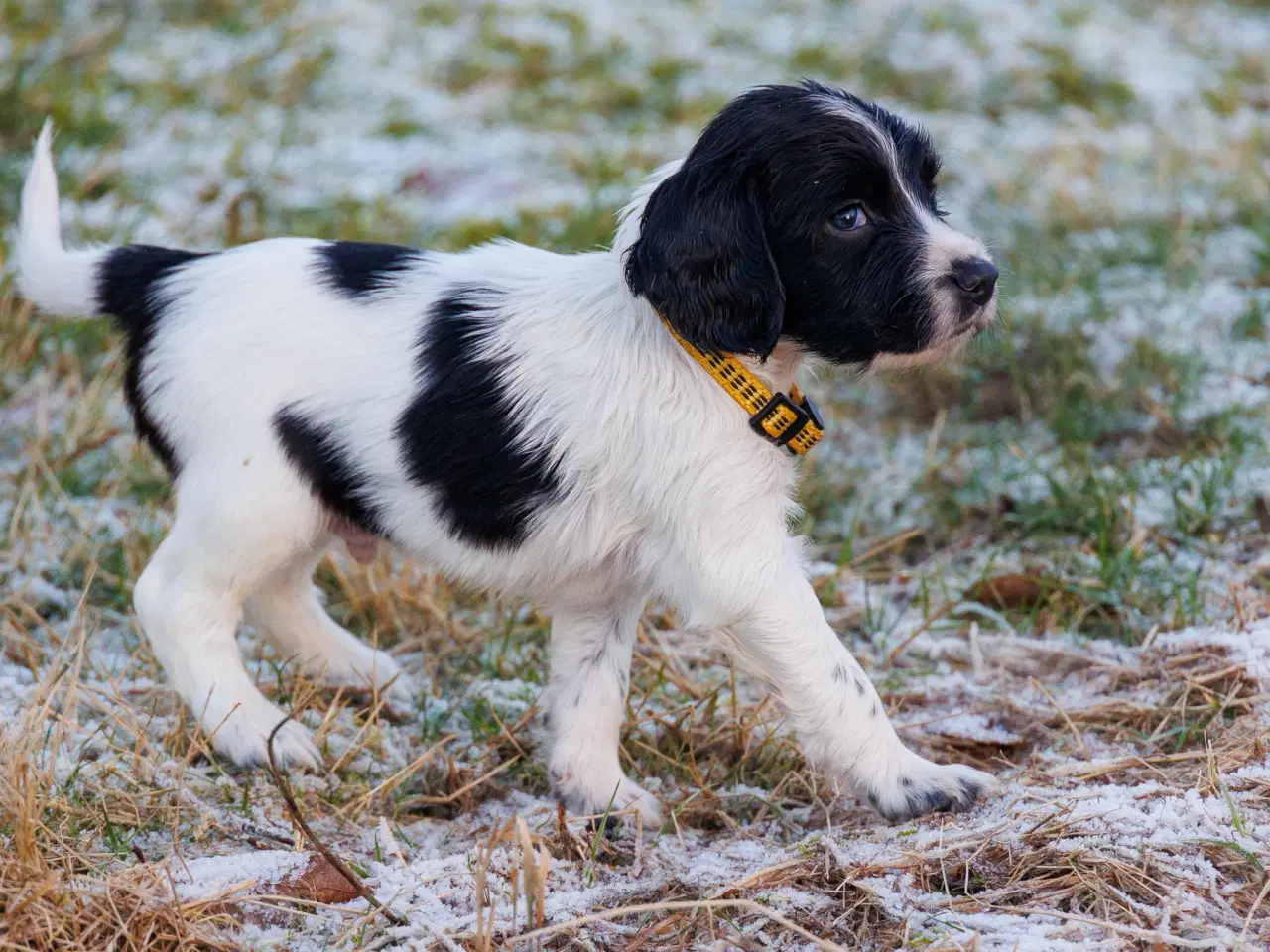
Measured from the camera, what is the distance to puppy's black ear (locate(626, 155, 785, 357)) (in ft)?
9.01

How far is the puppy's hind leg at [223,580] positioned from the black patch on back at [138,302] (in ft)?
0.55

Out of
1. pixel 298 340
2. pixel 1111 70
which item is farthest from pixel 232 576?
pixel 1111 70

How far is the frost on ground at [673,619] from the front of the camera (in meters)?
2.54

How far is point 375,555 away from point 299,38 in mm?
5894

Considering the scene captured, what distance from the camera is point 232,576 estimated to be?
10.5 ft

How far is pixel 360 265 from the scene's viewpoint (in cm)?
323

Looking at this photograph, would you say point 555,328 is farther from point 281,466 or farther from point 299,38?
point 299,38

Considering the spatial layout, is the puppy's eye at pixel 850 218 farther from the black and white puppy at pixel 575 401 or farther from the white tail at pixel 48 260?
the white tail at pixel 48 260

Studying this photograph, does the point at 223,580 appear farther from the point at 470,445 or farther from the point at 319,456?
the point at 470,445

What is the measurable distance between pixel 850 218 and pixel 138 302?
5.49 ft

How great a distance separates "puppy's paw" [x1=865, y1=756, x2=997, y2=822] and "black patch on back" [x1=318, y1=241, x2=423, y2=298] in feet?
5.10

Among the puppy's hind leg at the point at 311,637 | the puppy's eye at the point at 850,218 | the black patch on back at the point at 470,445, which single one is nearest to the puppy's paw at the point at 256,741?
the puppy's hind leg at the point at 311,637

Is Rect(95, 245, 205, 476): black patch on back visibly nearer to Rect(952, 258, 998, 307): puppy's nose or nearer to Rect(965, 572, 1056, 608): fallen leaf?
Rect(952, 258, 998, 307): puppy's nose

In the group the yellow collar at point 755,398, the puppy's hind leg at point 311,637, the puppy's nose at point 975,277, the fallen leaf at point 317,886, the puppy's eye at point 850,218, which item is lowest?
the puppy's hind leg at point 311,637
